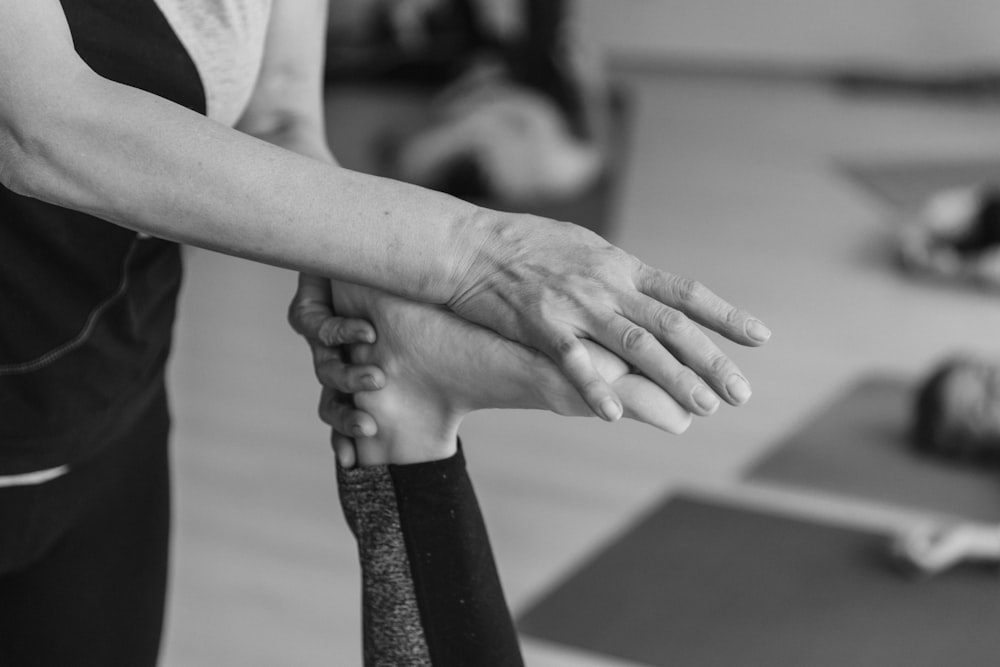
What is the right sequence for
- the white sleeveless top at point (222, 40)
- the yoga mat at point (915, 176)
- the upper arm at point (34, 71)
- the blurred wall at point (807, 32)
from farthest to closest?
the blurred wall at point (807, 32) < the yoga mat at point (915, 176) < the white sleeveless top at point (222, 40) < the upper arm at point (34, 71)

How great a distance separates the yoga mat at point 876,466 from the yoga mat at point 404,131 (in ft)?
4.19

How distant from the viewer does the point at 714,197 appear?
491cm

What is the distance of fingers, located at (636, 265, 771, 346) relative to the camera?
84 cm

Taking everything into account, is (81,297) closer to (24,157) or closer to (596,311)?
(24,157)

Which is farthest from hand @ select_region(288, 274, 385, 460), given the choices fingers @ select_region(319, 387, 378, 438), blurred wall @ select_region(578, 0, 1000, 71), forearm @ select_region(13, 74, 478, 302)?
blurred wall @ select_region(578, 0, 1000, 71)

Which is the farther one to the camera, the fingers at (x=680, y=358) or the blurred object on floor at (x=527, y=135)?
the blurred object on floor at (x=527, y=135)

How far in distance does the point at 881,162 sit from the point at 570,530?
344 cm

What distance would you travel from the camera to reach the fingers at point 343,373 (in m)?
0.93

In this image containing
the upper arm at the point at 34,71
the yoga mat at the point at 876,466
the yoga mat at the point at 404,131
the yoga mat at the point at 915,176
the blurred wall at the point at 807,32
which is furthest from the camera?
the blurred wall at the point at 807,32

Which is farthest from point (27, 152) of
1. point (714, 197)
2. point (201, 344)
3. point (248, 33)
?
point (714, 197)

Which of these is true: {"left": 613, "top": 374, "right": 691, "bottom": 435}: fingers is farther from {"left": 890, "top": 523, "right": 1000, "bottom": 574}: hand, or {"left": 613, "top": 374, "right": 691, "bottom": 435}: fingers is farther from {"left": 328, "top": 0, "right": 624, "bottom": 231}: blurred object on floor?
{"left": 328, "top": 0, "right": 624, "bottom": 231}: blurred object on floor

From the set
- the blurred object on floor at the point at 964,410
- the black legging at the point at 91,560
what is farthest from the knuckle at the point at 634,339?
the blurred object on floor at the point at 964,410

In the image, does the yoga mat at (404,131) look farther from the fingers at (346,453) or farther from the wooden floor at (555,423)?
the fingers at (346,453)

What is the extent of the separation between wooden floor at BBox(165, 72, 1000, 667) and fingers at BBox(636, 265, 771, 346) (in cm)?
130
